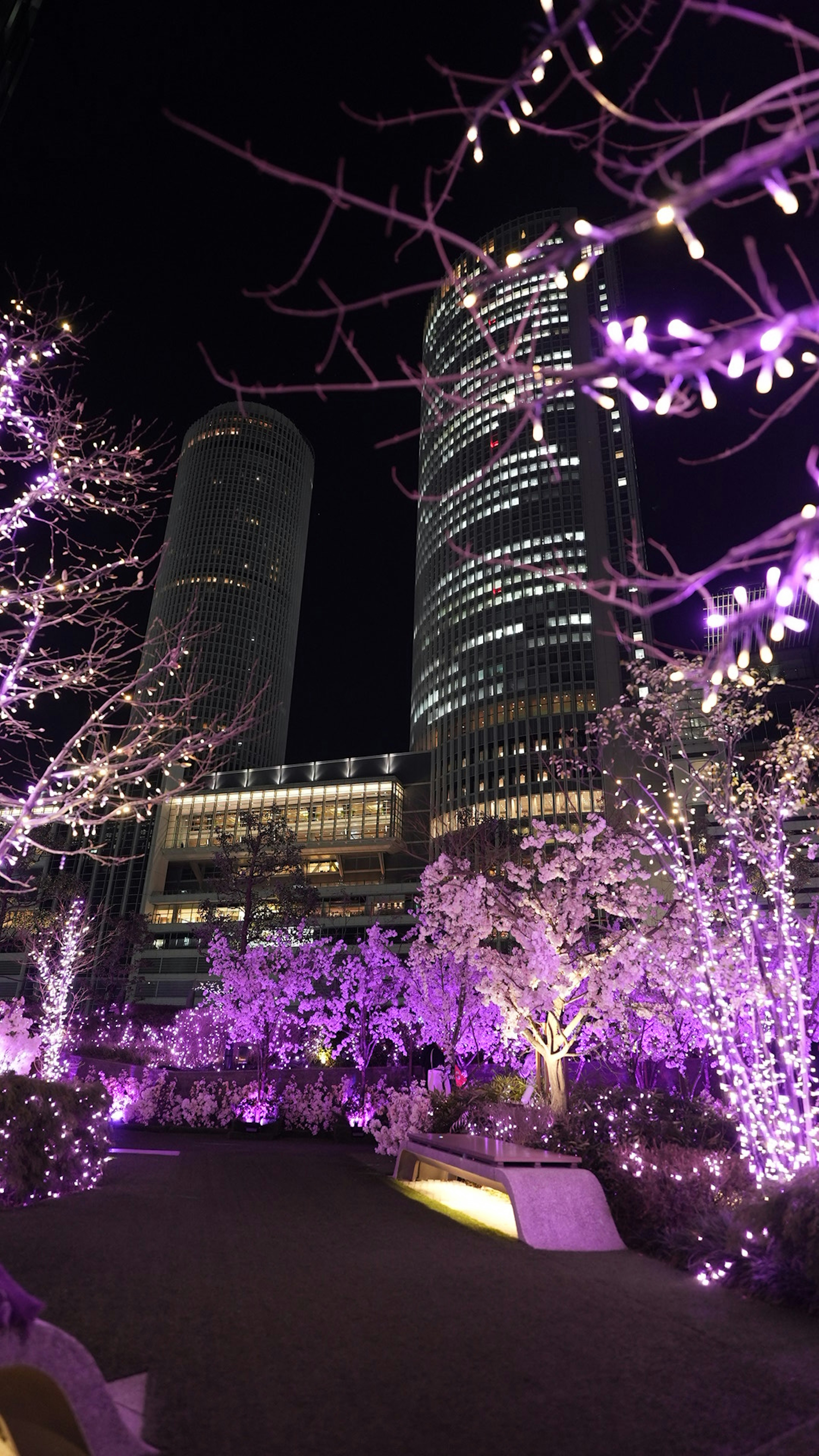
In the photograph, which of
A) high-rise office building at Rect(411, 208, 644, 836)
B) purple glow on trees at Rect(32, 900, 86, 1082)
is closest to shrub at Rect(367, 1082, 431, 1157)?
purple glow on trees at Rect(32, 900, 86, 1082)

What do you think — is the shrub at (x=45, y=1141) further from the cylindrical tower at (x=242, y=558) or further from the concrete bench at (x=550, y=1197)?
the cylindrical tower at (x=242, y=558)

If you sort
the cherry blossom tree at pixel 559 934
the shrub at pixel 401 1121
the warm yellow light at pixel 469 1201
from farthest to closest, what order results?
1. the cherry blossom tree at pixel 559 934
2. the shrub at pixel 401 1121
3. the warm yellow light at pixel 469 1201

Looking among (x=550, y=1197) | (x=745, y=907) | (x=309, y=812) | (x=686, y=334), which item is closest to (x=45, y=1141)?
(x=550, y=1197)

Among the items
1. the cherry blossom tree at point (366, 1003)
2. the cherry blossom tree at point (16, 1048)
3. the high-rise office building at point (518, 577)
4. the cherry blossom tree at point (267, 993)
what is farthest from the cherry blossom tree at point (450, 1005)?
the high-rise office building at point (518, 577)

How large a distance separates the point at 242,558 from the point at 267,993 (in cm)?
12276

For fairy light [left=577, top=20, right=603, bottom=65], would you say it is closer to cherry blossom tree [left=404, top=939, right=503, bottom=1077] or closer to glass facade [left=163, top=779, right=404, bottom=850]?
cherry blossom tree [left=404, top=939, right=503, bottom=1077]

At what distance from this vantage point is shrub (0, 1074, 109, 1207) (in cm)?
917

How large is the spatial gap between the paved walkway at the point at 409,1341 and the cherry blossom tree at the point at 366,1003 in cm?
1846

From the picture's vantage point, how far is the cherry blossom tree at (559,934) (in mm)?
14453

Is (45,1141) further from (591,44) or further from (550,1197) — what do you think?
(591,44)

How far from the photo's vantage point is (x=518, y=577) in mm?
90562

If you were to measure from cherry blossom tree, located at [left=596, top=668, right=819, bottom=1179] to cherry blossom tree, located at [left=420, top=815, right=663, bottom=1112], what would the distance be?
1.62 meters

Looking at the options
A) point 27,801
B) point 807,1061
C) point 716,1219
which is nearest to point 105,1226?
point 27,801

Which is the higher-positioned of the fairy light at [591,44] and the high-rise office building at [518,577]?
the high-rise office building at [518,577]
